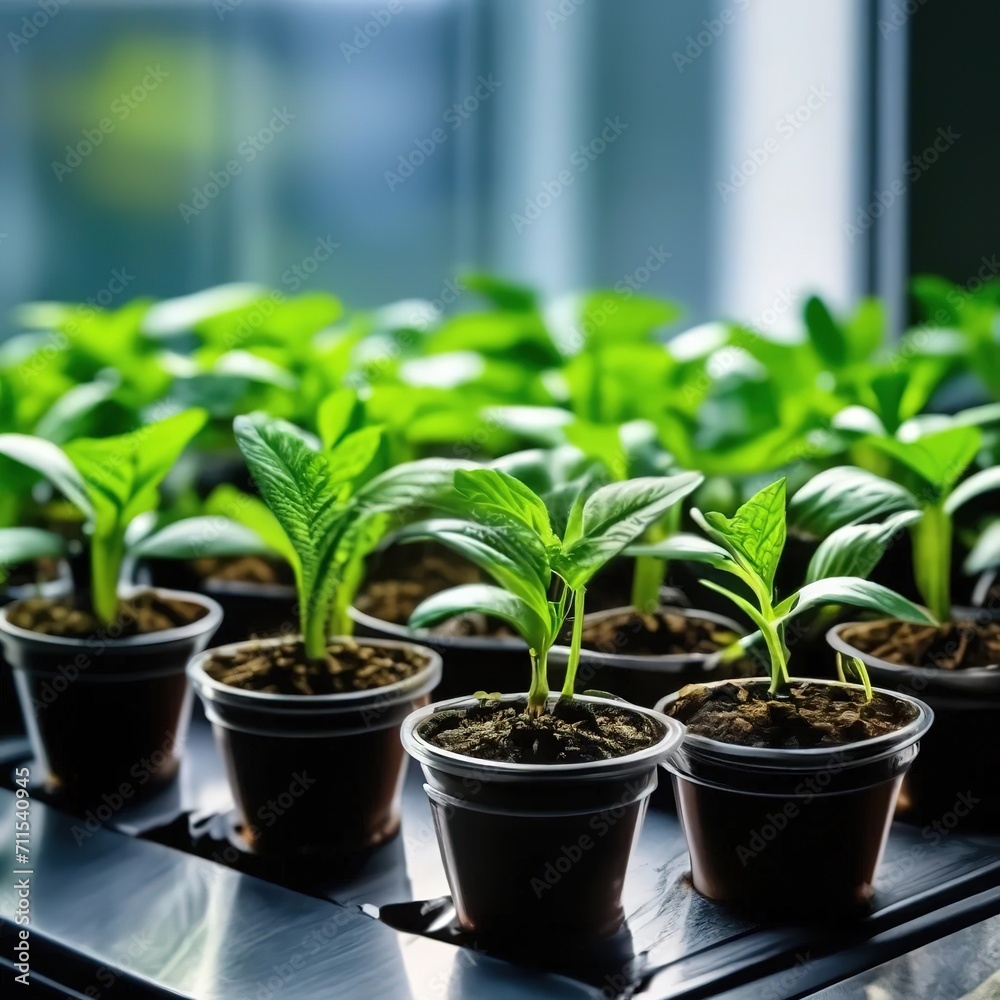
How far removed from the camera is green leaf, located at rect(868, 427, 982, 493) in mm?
892

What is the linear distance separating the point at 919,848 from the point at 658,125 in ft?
6.20

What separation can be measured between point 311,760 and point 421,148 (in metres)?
2.22

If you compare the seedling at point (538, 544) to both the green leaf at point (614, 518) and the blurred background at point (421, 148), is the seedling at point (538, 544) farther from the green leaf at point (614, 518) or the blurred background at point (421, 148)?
the blurred background at point (421, 148)

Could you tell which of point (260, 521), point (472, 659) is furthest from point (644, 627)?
point (260, 521)

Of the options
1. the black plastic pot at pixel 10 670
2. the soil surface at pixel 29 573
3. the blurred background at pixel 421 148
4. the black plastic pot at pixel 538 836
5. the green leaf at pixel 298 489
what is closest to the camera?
the black plastic pot at pixel 538 836

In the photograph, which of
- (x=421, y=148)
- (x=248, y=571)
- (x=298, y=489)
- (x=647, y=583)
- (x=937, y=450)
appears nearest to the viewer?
(x=298, y=489)

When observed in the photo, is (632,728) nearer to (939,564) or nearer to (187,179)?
(939,564)

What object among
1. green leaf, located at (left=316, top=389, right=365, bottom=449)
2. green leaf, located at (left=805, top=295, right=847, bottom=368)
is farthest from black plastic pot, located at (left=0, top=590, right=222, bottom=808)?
green leaf, located at (left=805, top=295, right=847, bottom=368)

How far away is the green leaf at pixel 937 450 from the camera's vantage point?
892 millimetres

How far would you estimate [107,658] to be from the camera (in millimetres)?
949

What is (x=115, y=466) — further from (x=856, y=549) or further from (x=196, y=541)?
(x=856, y=549)

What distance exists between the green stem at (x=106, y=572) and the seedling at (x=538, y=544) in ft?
1.22

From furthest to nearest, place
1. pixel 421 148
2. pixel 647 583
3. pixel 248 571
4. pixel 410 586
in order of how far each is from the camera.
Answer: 1. pixel 421 148
2. pixel 248 571
3. pixel 410 586
4. pixel 647 583

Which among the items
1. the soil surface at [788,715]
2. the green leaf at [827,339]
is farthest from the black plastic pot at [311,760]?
the green leaf at [827,339]
